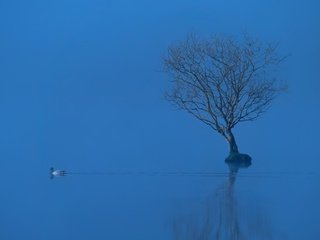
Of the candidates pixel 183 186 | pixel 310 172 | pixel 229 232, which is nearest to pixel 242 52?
pixel 310 172

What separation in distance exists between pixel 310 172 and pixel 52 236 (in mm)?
1770

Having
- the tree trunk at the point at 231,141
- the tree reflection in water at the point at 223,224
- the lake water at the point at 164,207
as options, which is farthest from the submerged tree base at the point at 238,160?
the tree reflection in water at the point at 223,224

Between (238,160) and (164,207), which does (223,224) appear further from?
(238,160)

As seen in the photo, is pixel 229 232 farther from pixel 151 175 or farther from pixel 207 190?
pixel 151 175

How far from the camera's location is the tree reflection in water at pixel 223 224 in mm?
1255

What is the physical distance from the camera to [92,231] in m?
1.31

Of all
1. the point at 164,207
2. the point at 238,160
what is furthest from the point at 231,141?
the point at 164,207

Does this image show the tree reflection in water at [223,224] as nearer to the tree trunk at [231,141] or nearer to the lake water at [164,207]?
the lake water at [164,207]

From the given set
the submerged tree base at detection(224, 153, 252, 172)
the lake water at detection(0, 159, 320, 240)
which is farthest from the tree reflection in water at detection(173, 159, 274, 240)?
the submerged tree base at detection(224, 153, 252, 172)

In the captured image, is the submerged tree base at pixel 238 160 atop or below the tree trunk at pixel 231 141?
below

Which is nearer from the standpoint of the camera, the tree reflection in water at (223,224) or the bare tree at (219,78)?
the tree reflection in water at (223,224)

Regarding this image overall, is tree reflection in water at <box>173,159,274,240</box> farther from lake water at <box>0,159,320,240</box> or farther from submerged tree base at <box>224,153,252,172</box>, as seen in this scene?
submerged tree base at <box>224,153,252,172</box>

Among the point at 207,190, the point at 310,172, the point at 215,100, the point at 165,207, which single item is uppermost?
the point at 215,100

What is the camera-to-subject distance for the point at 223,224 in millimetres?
1371
